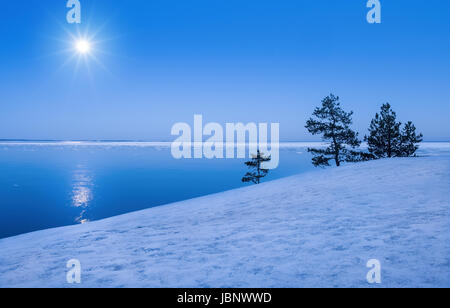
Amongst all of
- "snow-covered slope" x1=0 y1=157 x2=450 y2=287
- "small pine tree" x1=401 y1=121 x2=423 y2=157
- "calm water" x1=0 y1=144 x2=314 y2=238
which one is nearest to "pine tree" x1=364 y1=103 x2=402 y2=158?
"small pine tree" x1=401 y1=121 x2=423 y2=157

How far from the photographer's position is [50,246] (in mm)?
5516

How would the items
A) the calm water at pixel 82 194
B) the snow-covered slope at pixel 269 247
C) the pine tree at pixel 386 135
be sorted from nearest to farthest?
the snow-covered slope at pixel 269 247 → the pine tree at pixel 386 135 → the calm water at pixel 82 194

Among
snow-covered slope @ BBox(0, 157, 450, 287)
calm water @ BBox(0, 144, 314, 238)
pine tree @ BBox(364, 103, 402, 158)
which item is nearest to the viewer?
snow-covered slope @ BBox(0, 157, 450, 287)

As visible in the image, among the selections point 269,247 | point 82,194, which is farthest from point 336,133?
point 82,194

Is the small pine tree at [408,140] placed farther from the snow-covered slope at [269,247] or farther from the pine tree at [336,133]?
the snow-covered slope at [269,247]

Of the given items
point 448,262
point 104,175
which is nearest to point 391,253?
point 448,262

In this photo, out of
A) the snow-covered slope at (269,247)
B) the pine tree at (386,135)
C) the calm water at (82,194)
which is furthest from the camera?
the calm water at (82,194)

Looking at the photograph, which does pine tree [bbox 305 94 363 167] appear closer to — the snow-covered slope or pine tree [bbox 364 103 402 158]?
pine tree [bbox 364 103 402 158]

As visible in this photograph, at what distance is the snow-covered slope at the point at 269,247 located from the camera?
11.0 ft

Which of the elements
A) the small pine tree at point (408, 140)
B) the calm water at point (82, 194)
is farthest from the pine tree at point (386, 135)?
the calm water at point (82, 194)

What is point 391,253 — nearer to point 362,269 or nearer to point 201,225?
point 362,269

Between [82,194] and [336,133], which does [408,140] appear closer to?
[336,133]

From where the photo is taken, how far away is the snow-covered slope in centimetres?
334
